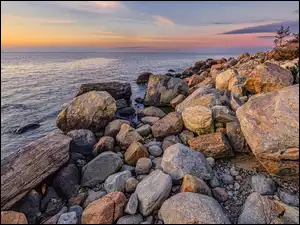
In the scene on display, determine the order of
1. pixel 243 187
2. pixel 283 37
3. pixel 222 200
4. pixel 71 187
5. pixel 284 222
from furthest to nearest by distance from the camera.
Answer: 1. pixel 283 37
2. pixel 71 187
3. pixel 243 187
4. pixel 222 200
5. pixel 284 222

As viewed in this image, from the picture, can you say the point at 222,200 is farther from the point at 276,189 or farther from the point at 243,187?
the point at 276,189

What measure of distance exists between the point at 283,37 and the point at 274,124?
19670mm

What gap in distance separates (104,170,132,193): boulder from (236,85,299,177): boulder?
3.03 meters

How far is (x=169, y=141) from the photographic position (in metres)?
7.45

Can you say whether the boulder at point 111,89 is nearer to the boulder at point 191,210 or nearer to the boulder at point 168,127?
the boulder at point 168,127

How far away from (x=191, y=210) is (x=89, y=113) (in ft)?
19.9

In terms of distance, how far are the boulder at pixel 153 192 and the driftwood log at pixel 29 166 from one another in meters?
2.34

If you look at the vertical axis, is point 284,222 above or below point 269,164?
below

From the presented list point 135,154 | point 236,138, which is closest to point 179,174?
point 135,154

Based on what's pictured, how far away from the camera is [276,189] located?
16.5ft

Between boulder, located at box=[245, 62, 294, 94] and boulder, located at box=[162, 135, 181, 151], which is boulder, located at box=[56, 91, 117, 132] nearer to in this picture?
boulder, located at box=[162, 135, 181, 151]

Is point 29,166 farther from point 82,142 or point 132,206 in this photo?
point 132,206

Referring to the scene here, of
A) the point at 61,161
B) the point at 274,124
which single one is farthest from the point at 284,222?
the point at 61,161

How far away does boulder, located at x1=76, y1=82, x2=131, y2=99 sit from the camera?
13387 millimetres
